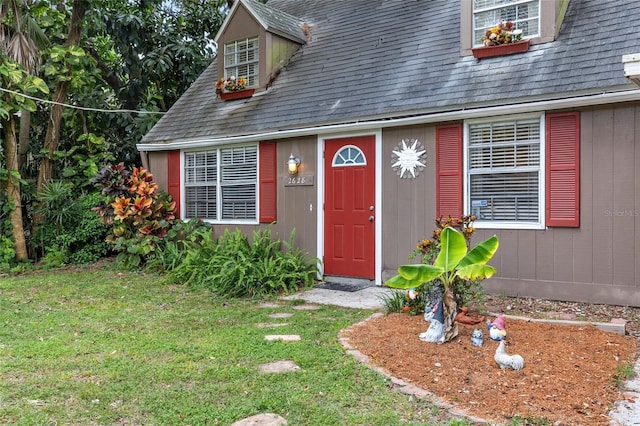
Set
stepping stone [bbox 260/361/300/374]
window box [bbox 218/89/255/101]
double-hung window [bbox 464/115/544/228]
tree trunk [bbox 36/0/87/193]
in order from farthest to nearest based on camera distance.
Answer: tree trunk [bbox 36/0/87/193] < window box [bbox 218/89/255/101] < double-hung window [bbox 464/115/544/228] < stepping stone [bbox 260/361/300/374]

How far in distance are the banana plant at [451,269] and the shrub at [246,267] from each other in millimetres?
3072

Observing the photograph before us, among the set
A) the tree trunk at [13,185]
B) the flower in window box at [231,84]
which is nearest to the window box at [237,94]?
the flower in window box at [231,84]

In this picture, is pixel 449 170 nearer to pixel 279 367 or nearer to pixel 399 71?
pixel 399 71

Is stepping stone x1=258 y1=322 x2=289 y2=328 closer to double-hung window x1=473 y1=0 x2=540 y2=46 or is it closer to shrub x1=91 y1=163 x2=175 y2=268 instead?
shrub x1=91 y1=163 x2=175 y2=268

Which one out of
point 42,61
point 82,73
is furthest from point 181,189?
point 42,61

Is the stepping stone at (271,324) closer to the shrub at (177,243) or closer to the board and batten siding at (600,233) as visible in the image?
the board and batten siding at (600,233)

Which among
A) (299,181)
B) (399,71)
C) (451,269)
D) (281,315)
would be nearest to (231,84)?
(299,181)

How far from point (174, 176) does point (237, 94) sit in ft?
6.70

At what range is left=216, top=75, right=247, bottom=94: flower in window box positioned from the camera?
936cm

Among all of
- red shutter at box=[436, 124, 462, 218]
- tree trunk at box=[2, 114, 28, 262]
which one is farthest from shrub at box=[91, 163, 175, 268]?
red shutter at box=[436, 124, 462, 218]

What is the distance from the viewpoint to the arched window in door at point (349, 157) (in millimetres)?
7477

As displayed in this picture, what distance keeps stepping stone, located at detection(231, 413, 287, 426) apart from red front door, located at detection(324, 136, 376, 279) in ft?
15.0

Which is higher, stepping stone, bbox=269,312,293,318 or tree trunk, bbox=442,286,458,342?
tree trunk, bbox=442,286,458,342

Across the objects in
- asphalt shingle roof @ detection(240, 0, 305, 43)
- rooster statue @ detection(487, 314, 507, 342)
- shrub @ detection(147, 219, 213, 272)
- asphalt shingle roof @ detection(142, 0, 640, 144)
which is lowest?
rooster statue @ detection(487, 314, 507, 342)
